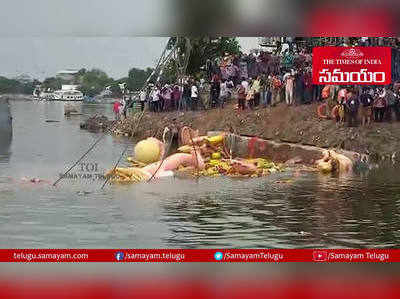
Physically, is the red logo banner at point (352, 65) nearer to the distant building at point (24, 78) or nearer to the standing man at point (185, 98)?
the standing man at point (185, 98)

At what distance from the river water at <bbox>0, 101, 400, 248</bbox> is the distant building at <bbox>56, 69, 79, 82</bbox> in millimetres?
230

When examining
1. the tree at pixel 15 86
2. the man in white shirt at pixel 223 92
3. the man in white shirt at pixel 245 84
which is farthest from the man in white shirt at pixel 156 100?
the tree at pixel 15 86

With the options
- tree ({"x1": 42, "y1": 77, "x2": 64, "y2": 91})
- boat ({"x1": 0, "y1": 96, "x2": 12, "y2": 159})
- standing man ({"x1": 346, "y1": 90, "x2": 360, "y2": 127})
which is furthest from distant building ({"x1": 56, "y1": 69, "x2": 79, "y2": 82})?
standing man ({"x1": 346, "y1": 90, "x2": 360, "y2": 127})

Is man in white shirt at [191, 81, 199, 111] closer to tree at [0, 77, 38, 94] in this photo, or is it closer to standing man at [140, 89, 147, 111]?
standing man at [140, 89, 147, 111]

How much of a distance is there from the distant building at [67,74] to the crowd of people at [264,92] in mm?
389

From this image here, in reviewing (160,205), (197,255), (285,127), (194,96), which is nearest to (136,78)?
(194,96)

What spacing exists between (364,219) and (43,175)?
2330 millimetres

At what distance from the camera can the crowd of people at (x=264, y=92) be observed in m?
6.11

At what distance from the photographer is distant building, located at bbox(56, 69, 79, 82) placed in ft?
19.7

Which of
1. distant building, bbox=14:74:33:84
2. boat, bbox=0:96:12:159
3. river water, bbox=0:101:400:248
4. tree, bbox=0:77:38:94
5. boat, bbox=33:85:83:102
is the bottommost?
river water, bbox=0:101:400:248

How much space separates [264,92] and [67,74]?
4.89 feet

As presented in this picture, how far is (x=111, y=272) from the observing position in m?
5.77
